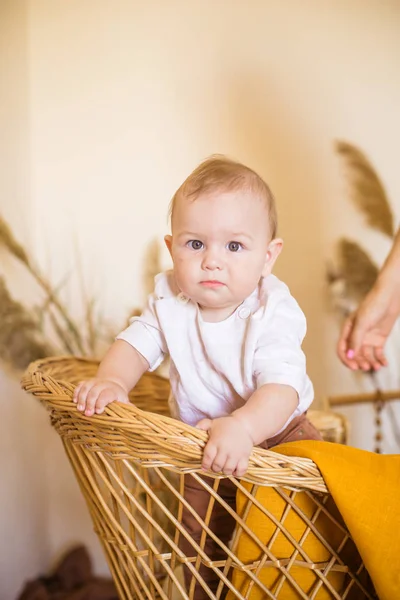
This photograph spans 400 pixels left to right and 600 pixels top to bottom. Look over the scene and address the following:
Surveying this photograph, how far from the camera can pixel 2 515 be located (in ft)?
4.79

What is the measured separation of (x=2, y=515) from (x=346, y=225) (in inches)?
45.9

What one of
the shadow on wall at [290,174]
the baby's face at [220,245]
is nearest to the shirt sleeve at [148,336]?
the baby's face at [220,245]

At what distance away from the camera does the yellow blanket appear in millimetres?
673

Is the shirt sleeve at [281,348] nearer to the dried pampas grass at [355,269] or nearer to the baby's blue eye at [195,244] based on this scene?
the baby's blue eye at [195,244]

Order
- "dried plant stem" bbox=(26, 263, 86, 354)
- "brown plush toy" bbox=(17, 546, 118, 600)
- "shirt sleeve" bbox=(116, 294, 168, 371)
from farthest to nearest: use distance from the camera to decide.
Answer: "dried plant stem" bbox=(26, 263, 86, 354)
"brown plush toy" bbox=(17, 546, 118, 600)
"shirt sleeve" bbox=(116, 294, 168, 371)

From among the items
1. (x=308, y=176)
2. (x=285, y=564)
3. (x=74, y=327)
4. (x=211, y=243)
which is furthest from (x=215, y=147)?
(x=285, y=564)

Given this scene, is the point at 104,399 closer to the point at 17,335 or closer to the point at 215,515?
the point at 215,515

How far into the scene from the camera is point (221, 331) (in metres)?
0.91

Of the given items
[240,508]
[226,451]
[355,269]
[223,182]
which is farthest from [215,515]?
[355,269]

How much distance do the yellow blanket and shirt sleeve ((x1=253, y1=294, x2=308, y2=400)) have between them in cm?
12

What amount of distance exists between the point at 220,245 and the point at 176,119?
97cm

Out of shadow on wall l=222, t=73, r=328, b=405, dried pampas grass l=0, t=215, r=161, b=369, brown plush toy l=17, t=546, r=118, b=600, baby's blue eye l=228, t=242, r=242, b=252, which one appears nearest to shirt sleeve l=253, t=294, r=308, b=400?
baby's blue eye l=228, t=242, r=242, b=252

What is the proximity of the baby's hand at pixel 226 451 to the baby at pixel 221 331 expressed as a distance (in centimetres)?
3

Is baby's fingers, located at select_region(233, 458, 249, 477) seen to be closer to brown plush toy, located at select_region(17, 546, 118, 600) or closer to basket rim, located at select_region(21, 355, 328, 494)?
basket rim, located at select_region(21, 355, 328, 494)
